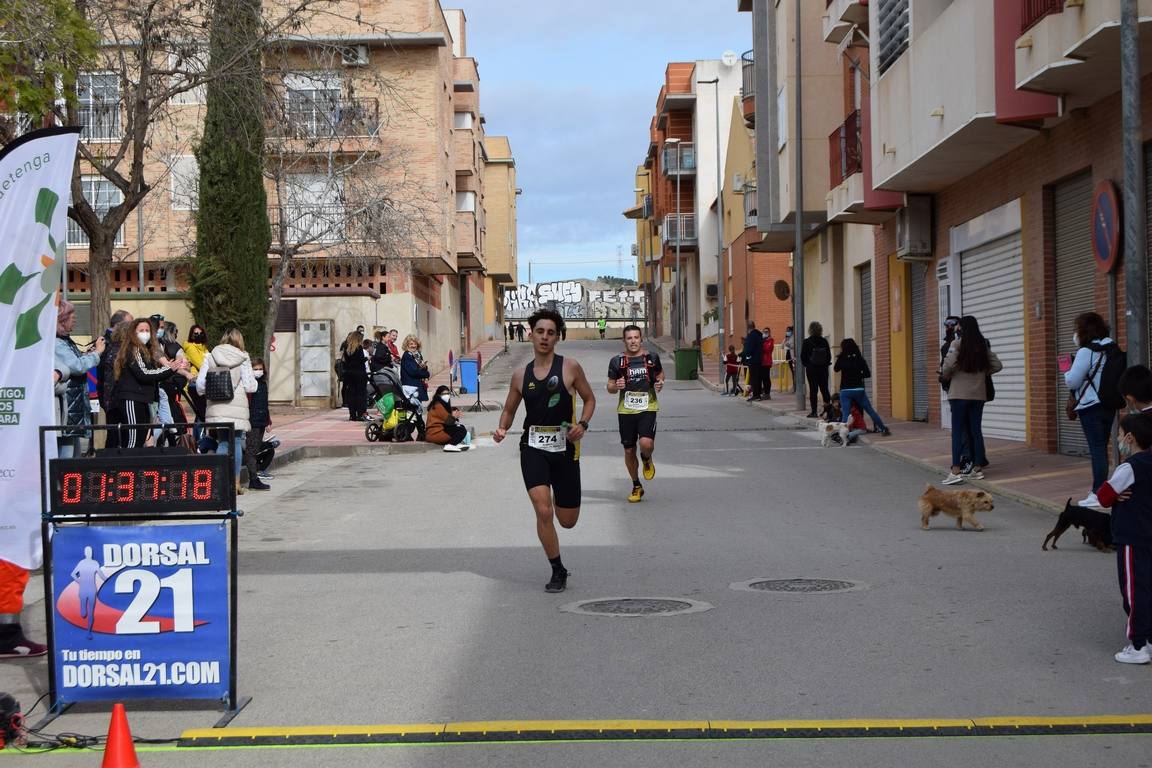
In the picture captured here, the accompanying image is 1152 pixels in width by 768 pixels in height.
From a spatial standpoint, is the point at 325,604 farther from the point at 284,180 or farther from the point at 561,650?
the point at 284,180

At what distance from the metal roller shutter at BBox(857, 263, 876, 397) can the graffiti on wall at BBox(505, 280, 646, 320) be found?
86803 mm

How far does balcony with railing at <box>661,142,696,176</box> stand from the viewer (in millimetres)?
70812

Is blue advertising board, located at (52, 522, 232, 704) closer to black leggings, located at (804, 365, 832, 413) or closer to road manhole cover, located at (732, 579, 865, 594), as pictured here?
road manhole cover, located at (732, 579, 865, 594)

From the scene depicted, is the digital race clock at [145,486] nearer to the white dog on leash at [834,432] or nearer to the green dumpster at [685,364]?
the white dog on leash at [834,432]

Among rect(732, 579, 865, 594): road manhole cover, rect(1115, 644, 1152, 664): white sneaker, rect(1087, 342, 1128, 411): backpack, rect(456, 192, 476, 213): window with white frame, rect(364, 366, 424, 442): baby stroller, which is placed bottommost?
rect(732, 579, 865, 594): road manhole cover

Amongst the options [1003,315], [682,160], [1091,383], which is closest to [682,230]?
[682,160]

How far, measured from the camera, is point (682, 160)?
71.7 m

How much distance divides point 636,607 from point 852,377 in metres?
14.0

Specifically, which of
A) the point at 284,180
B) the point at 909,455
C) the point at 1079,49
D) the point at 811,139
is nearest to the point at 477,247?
the point at 284,180

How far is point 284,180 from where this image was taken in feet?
109

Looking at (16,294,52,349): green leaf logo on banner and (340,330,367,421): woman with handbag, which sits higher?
(16,294,52,349): green leaf logo on banner

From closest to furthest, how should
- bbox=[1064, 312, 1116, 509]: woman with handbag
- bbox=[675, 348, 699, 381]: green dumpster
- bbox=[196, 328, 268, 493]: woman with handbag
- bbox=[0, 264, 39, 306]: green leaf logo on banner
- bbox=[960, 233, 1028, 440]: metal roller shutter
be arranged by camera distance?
bbox=[0, 264, 39, 306]: green leaf logo on banner
bbox=[1064, 312, 1116, 509]: woman with handbag
bbox=[196, 328, 268, 493]: woman with handbag
bbox=[960, 233, 1028, 440]: metal roller shutter
bbox=[675, 348, 699, 381]: green dumpster

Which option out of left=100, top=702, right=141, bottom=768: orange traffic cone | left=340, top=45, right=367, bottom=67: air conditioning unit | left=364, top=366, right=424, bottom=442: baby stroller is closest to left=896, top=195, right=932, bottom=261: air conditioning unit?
Result: left=364, top=366, right=424, bottom=442: baby stroller

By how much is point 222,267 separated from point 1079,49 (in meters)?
16.9
